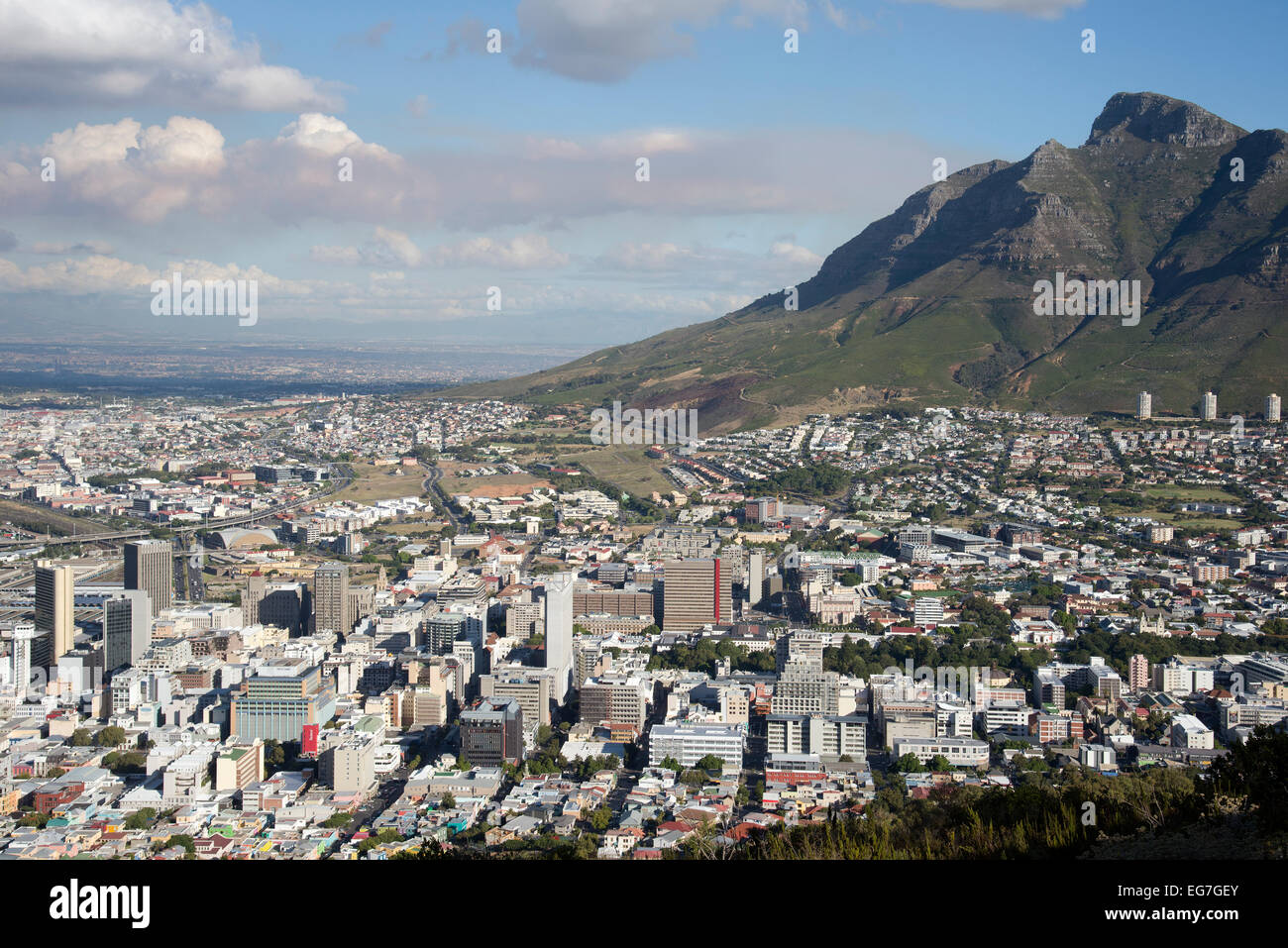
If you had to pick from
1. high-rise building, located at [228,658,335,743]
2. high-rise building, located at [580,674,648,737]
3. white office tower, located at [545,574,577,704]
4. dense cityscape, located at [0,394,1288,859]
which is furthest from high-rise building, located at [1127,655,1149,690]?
high-rise building, located at [228,658,335,743]

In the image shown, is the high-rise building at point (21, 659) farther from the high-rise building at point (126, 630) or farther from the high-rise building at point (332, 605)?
the high-rise building at point (332, 605)

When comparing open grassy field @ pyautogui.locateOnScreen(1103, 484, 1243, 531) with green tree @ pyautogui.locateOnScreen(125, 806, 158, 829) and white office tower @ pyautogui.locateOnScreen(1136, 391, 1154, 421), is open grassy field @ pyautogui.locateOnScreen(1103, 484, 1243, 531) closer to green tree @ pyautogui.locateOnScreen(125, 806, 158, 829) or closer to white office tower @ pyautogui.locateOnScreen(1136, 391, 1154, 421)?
white office tower @ pyautogui.locateOnScreen(1136, 391, 1154, 421)

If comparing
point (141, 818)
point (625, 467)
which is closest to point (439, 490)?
point (625, 467)

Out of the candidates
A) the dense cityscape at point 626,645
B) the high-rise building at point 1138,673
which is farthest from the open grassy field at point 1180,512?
the high-rise building at point 1138,673

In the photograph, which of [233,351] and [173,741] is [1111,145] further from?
[233,351]

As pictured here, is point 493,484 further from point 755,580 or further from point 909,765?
point 909,765

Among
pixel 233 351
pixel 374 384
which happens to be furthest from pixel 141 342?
pixel 374 384
